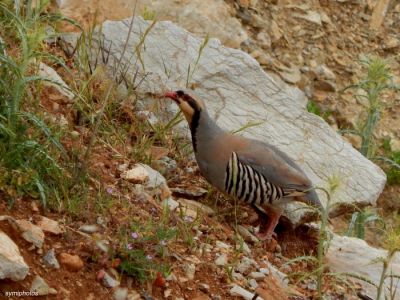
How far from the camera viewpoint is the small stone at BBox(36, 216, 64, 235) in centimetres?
342

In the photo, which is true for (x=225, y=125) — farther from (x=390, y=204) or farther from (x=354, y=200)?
(x=390, y=204)

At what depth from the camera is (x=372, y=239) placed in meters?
8.06

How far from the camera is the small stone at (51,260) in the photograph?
10.5 feet

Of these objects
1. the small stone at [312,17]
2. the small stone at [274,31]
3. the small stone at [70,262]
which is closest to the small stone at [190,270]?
the small stone at [70,262]

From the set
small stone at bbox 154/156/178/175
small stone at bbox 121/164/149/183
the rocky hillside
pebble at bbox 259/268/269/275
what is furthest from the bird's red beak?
pebble at bbox 259/268/269/275

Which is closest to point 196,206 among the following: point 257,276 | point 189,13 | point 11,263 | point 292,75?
point 257,276

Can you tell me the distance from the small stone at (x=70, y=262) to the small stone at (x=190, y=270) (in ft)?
2.09

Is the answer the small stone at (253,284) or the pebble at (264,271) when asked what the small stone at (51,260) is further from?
the pebble at (264,271)

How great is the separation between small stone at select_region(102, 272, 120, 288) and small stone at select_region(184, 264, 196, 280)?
0.51 meters

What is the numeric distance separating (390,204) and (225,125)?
11.8ft

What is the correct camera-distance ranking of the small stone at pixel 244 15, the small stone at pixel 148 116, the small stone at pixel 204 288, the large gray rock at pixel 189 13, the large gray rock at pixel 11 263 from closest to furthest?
the large gray rock at pixel 11 263 < the small stone at pixel 204 288 < the small stone at pixel 148 116 < the large gray rock at pixel 189 13 < the small stone at pixel 244 15

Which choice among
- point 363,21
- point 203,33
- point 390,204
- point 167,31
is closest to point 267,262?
point 167,31

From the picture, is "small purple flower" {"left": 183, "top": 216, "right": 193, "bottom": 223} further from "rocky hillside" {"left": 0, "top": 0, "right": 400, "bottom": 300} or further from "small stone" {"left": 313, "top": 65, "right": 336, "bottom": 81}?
"small stone" {"left": 313, "top": 65, "right": 336, "bottom": 81}

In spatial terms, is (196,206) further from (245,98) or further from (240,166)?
(245,98)
